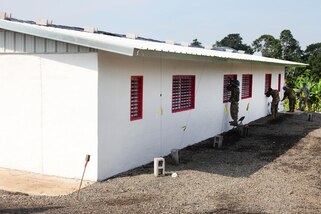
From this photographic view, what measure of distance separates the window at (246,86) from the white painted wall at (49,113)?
11069mm

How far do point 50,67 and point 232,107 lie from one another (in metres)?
8.70

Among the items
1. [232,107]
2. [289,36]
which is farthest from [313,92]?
[289,36]

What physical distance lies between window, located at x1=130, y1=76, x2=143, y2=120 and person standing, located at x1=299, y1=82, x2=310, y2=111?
16.6m

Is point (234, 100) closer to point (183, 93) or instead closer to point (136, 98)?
point (183, 93)

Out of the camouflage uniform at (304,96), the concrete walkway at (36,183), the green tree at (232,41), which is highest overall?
the green tree at (232,41)

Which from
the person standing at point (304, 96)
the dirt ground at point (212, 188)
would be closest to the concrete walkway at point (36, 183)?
the dirt ground at point (212, 188)

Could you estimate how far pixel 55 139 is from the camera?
29.4 feet

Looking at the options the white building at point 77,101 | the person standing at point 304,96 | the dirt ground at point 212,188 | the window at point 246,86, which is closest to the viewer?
the dirt ground at point 212,188

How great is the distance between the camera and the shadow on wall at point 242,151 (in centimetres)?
995

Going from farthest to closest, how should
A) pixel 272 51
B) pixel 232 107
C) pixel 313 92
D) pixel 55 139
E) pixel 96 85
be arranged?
pixel 272 51 → pixel 313 92 → pixel 232 107 → pixel 55 139 → pixel 96 85

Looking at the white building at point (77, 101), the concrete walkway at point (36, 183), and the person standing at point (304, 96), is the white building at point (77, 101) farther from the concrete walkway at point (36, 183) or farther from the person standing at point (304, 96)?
the person standing at point (304, 96)

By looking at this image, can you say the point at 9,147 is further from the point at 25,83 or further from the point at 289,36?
the point at 289,36

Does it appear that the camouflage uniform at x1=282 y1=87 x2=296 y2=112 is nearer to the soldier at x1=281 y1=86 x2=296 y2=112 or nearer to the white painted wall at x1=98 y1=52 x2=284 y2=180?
the soldier at x1=281 y1=86 x2=296 y2=112

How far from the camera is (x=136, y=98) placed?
33.1 feet
